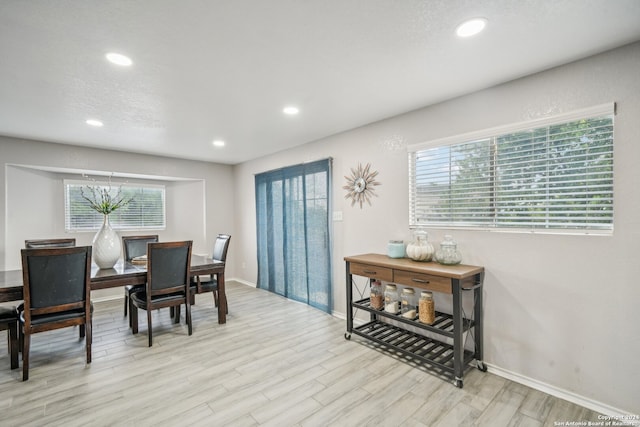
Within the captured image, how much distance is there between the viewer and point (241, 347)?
2.86 m

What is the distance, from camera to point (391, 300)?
9.21 ft

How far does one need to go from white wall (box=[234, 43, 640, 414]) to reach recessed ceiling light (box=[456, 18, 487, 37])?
2.84ft

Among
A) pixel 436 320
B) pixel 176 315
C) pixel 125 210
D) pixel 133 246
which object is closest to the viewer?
pixel 436 320

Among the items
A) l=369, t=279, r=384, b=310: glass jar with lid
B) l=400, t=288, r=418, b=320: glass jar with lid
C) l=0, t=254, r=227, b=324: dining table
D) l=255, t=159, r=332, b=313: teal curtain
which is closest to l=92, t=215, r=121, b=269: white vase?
l=0, t=254, r=227, b=324: dining table

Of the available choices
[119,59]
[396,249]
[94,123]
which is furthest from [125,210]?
[396,249]

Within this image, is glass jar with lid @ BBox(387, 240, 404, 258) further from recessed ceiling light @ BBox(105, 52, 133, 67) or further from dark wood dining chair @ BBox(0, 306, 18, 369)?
dark wood dining chair @ BBox(0, 306, 18, 369)

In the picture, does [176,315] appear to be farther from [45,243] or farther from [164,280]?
[45,243]

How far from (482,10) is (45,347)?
452 cm

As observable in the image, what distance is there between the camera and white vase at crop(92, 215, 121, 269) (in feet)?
10.4

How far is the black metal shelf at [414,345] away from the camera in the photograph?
2.32 meters

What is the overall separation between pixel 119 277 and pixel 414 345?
2950mm

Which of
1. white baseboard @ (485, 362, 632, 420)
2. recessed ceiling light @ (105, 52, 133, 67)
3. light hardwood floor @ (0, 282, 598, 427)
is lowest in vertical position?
light hardwood floor @ (0, 282, 598, 427)

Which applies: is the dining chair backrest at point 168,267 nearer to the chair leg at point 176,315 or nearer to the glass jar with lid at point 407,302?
the chair leg at point 176,315

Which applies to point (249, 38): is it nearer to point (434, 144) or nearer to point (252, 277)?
point (434, 144)
